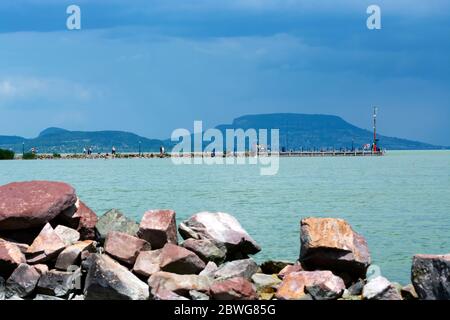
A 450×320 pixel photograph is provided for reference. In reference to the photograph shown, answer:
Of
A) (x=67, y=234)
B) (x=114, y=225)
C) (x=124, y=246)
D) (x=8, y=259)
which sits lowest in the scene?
(x=8, y=259)

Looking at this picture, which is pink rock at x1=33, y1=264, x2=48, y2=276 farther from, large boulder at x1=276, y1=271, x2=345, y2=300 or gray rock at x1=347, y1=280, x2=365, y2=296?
gray rock at x1=347, y1=280, x2=365, y2=296

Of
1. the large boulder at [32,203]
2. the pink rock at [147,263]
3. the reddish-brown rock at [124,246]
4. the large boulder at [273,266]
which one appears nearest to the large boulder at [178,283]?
the pink rock at [147,263]

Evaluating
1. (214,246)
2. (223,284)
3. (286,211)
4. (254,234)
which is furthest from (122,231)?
(286,211)

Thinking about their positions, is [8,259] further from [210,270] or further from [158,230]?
[210,270]

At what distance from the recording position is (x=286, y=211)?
112ft

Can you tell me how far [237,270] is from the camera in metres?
14.5

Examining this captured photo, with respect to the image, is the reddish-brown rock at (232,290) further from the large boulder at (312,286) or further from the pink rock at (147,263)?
the pink rock at (147,263)

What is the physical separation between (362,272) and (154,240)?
4283 millimetres

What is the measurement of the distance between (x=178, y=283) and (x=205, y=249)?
1.76 metres

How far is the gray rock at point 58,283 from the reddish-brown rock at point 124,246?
795 mm

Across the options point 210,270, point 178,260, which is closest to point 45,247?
point 178,260

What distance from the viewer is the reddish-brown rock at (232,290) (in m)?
13.0
